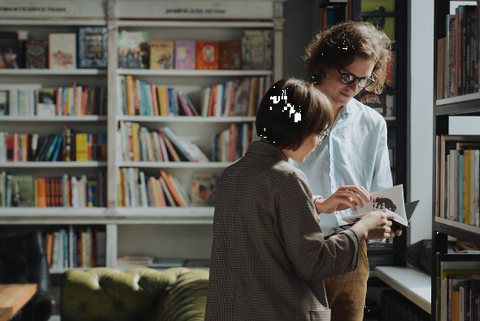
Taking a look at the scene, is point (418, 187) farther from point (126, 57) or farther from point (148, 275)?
point (126, 57)

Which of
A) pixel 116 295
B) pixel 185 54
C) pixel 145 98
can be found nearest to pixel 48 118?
pixel 145 98

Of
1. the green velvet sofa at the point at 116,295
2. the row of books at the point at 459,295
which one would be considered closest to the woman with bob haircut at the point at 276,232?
the row of books at the point at 459,295

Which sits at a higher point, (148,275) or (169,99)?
(169,99)

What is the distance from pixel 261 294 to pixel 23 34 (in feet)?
11.8

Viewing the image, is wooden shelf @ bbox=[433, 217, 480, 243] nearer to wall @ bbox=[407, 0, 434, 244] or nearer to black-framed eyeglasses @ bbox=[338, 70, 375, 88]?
black-framed eyeglasses @ bbox=[338, 70, 375, 88]

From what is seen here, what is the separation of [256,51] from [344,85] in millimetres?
2511

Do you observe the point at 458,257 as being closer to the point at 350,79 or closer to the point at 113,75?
the point at 350,79

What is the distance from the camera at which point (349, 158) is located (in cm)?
175

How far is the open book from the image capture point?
152 cm

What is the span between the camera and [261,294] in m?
1.21

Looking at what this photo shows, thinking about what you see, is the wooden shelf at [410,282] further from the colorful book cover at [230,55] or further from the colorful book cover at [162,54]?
the colorful book cover at [162,54]

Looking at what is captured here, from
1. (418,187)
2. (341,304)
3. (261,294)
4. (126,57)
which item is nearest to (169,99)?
(126,57)

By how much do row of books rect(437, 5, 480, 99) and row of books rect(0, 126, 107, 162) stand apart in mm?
2839

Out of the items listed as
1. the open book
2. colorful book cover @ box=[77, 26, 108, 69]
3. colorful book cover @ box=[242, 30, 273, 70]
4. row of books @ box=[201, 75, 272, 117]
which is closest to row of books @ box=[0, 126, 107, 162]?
colorful book cover @ box=[77, 26, 108, 69]
